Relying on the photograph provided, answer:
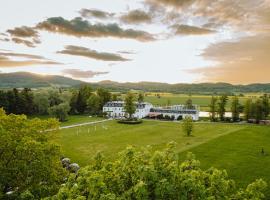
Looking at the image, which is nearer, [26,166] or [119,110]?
[26,166]

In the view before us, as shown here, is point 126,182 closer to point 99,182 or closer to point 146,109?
point 99,182

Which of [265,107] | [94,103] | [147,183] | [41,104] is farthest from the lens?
[94,103]

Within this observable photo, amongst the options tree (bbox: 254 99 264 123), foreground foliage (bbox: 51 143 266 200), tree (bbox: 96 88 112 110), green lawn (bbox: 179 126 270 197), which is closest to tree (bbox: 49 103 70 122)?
tree (bbox: 96 88 112 110)

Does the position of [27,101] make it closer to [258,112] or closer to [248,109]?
[248,109]

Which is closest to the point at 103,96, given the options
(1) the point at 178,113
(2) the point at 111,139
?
(1) the point at 178,113

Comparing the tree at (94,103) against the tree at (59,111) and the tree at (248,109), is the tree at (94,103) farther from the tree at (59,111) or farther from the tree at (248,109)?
the tree at (248,109)

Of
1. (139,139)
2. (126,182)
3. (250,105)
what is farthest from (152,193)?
(250,105)

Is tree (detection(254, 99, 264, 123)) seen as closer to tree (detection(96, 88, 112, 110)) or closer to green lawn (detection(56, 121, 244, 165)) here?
green lawn (detection(56, 121, 244, 165))

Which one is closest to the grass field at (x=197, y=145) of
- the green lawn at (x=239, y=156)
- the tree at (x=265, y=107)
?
the green lawn at (x=239, y=156)
